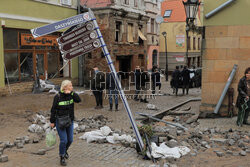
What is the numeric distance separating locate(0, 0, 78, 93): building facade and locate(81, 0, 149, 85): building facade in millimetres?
3079

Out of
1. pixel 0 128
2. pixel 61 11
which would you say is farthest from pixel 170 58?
pixel 0 128

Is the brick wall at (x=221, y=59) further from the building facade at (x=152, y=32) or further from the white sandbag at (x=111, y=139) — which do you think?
the building facade at (x=152, y=32)

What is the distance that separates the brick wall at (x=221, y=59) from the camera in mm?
9383

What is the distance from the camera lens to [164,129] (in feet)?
26.2

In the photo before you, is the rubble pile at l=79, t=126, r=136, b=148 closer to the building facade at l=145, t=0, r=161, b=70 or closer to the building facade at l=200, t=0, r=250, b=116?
the building facade at l=200, t=0, r=250, b=116

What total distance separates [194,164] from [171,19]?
35.6 meters

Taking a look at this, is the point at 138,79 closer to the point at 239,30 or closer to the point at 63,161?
the point at 239,30

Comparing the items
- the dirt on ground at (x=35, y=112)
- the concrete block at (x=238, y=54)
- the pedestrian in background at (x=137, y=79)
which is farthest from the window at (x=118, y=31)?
the concrete block at (x=238, y=54)

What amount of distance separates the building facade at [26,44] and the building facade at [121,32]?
10.1 ft

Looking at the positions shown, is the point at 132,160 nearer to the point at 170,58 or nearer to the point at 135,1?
the point at 135,1

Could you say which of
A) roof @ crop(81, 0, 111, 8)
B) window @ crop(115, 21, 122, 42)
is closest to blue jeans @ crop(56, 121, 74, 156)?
roof @ crop(81, 0, 111, 8)

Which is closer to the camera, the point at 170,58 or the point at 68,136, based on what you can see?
the point at 68,136

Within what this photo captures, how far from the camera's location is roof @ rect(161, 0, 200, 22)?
129 feet

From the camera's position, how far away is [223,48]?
9.58m
